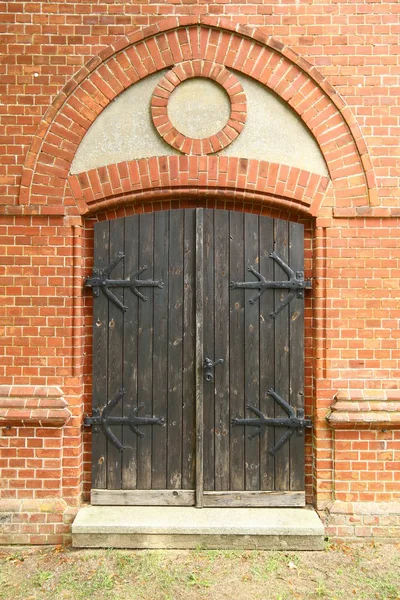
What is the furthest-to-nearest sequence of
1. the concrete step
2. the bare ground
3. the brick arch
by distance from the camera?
the brick arch
the concrete step
the bare ground

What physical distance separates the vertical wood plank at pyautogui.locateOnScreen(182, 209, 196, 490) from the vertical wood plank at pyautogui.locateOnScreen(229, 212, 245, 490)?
33 cm

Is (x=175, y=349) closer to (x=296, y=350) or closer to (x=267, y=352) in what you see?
(x=267, y=352)

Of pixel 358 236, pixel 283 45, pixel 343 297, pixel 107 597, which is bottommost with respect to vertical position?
pixel 107 597

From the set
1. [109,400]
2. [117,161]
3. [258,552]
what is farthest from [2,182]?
[258,552]

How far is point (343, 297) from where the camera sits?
383cm

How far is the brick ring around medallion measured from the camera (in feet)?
12.5

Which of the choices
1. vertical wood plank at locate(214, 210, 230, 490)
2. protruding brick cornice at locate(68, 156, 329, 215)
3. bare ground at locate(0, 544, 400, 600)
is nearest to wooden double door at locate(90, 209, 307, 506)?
vertical wood plank at locate(214, 210, 230, 490)

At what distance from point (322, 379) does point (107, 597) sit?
230cm

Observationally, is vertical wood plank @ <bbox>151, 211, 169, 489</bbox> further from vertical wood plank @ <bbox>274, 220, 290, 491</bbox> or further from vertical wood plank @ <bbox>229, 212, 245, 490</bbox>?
vertical wood plank @ <bbox>274, 220, 290, 491</bbox>

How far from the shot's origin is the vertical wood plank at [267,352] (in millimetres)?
3908

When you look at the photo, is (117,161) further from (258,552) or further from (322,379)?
(258,552)

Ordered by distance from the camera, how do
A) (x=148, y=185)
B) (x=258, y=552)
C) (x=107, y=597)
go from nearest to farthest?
(x=107, y=597)
(x=258, y=552)
(x=148, y=185)

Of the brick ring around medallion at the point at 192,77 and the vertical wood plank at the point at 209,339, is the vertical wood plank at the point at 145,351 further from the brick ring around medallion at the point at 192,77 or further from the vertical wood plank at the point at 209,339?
the brick ring around medallion at the point at 192,77

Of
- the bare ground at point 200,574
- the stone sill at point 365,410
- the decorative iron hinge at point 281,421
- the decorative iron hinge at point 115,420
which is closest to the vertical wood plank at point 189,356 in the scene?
the decorative iron hinge at point 115,420
